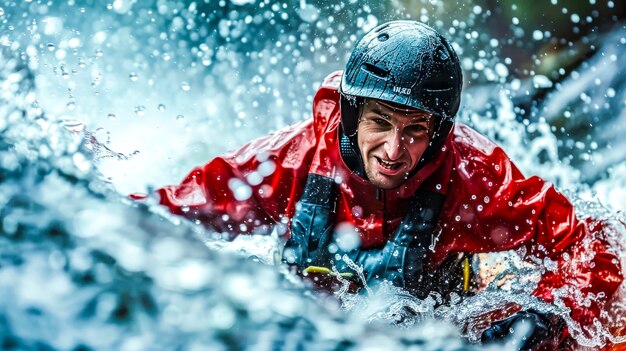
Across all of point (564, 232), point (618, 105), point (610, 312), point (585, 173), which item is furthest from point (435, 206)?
point (618, 105)

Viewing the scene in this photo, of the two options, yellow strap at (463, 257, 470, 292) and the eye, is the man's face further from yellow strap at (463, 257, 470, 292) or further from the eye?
yellow strap at (463, 257, 470, 292)

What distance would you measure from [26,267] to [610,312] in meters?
2.35

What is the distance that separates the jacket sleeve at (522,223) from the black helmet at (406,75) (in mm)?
266

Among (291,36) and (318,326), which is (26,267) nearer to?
(318,326)

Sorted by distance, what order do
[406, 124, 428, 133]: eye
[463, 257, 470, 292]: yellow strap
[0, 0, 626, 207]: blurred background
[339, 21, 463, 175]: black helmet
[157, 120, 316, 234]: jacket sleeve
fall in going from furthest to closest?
1. [0, 0, 626, 207]: blurred background
2. [463, 257, 470, 292]: yellow strap
3. [157, 120, 316, 234]: jacket sleeve
4. [406, 124, 428, 133]: eye
5. [339, 21, 463, 175]: black helmet

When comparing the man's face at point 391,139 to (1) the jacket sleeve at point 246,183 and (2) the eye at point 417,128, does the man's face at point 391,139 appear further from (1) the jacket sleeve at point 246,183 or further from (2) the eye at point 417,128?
(1) the jacket sleeve at point 246,183

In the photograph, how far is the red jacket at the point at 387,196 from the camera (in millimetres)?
3102

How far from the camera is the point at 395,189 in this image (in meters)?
3.10

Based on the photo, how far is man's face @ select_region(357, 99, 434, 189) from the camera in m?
2.97

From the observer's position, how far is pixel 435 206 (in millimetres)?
3090

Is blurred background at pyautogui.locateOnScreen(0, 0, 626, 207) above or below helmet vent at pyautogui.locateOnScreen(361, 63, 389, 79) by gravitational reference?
below

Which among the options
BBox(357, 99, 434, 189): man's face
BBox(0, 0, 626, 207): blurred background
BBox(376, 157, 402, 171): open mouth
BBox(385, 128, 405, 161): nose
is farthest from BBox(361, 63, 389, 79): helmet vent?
BBox(0, 0, 626, 207): blurred background

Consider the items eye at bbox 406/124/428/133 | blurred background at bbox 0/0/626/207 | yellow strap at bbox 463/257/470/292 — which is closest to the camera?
eye at bbox 406/124/428/133

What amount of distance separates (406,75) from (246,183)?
884mm
